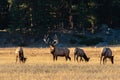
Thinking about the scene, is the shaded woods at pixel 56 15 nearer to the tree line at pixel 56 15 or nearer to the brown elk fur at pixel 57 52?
the tree line at pixel 56 15

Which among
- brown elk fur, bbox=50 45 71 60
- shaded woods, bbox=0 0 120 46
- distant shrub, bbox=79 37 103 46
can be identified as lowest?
distant shrub, bbox=79 37 103 46

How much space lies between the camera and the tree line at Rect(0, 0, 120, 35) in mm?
70062

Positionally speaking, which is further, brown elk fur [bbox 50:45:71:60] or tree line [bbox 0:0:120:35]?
tree line [bbox 0:0:120:35]

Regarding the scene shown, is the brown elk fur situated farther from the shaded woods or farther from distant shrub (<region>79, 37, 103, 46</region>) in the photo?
the shaded woods

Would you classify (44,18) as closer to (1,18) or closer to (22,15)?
(22,15)

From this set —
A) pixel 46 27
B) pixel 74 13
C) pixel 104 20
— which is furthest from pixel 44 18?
pixel 104 20

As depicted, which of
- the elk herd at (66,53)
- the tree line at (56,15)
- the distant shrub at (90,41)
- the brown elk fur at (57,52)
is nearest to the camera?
the elk herd at (66,53)

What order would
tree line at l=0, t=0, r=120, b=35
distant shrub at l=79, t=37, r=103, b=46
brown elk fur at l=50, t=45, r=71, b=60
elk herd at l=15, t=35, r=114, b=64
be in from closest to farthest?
1. elk herd at l=15, t=35, r=114, b=64
2. brown elk fur at l=50, t=45, r=71, b=60
3. distant shrub at l=79, t=37, r=103, b=46
4. tree line at l=0, t=0, r=120, b=35

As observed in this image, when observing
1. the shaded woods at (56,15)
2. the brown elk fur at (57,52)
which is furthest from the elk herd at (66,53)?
the shaded woods at (56,15)

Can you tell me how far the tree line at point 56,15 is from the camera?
Answer: 230 ft

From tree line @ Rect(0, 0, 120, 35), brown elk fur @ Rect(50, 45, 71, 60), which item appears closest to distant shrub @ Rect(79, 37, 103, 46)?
tree line @ Rect(0, 0, 120, 35)

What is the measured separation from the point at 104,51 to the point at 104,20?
42995 millimetres

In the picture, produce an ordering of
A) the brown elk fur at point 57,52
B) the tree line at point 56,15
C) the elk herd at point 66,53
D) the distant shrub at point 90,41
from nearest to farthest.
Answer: the elk herd at point 66,53, the brown elk fur at point 57,52, the distant shrub at point 90,41, the tree line at point 56,15

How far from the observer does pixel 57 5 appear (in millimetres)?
74375
